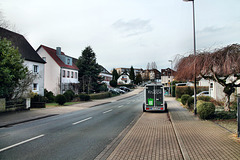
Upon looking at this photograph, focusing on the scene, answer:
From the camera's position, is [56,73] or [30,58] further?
[56,73]

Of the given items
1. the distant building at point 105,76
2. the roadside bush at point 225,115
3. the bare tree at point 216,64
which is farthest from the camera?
the distant building at point 105,76

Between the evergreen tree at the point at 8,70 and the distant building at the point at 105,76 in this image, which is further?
the distant building at the point at 105,76

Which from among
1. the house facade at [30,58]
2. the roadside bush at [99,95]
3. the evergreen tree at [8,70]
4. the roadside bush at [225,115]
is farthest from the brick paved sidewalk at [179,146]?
the roadside bush at [99,95]

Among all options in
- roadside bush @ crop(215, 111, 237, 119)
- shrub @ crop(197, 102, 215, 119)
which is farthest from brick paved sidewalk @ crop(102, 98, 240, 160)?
roadside bush @ crop(215, 111, 237, 119)

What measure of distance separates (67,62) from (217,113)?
36.7 metres

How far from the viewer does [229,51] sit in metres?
10.6

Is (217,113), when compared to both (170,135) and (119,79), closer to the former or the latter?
Result: (170,135)

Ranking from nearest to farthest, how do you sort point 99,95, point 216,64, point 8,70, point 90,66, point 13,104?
point 216,64, point 8,70, point 13,104, point 99,95, point 90,66

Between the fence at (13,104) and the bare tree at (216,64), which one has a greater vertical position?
the bare tree at (216,64)

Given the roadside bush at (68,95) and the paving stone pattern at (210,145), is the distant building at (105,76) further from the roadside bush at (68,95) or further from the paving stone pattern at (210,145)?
the paving stone pattern at (210,145)

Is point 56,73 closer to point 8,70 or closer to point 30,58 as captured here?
point 30,58

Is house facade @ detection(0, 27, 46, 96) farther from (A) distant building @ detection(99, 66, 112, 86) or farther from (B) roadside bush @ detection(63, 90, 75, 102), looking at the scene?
(A) distant building @ detection(99, 66, 112, 86)

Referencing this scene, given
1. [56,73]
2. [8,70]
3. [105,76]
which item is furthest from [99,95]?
[105,76]

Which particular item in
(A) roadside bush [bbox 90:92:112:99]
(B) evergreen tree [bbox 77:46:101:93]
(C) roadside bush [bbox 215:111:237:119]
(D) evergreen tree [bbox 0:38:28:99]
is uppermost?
(B) evergreen tree [bbox 77:46:101:93]
